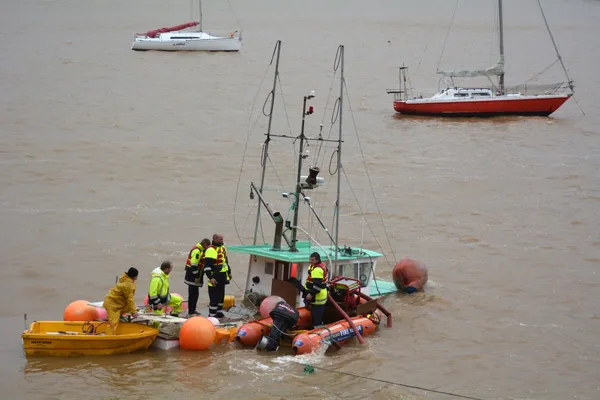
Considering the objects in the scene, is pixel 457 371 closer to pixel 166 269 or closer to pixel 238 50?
pixel 166 269

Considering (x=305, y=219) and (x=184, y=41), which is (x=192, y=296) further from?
(x=184, y=41)

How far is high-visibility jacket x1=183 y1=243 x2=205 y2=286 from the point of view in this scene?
595 inches

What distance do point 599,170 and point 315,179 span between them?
748 inches

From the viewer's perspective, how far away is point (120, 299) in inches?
534

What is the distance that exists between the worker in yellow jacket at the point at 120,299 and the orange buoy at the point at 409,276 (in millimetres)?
6830

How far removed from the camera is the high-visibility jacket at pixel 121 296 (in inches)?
531

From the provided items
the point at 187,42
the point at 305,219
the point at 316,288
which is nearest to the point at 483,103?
the point at 305,219

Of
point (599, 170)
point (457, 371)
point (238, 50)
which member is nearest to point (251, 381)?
point (457, 371)

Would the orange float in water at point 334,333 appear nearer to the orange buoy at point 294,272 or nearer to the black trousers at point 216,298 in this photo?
the orange buoy at point 294,272

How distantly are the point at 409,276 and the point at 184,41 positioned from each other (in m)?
38.4

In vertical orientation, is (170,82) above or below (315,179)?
above

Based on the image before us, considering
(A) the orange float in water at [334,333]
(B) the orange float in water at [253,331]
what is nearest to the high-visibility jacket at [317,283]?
(A) the orange float in water at [334,333]

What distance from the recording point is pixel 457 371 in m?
14.6

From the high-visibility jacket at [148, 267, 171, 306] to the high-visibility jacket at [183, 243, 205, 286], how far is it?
65cm
